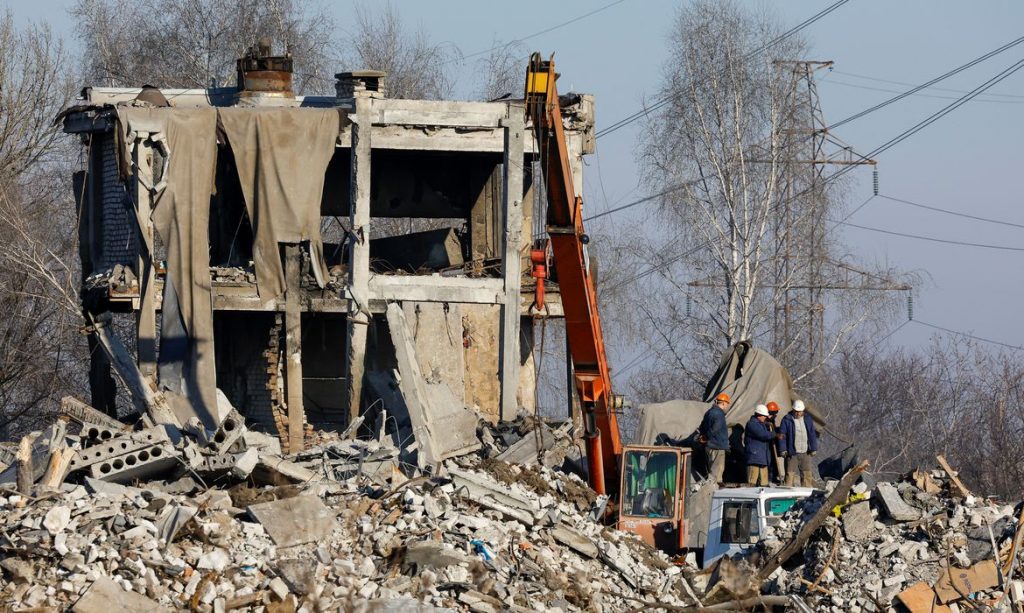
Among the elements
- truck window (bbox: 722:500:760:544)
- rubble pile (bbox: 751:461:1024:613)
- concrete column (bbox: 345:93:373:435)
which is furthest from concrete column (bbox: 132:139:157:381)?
rubble pile (bbox: 751:461:1024:613)

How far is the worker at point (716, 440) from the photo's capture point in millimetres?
18234

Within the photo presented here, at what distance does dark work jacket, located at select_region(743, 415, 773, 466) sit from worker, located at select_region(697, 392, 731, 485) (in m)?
0.30

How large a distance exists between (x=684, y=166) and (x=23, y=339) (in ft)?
54.0

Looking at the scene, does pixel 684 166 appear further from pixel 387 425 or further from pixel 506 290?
pixel 387 425

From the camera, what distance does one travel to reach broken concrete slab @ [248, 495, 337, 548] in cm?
1288

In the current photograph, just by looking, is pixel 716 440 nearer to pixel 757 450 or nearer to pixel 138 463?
pixel 757 450

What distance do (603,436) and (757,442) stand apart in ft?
6.85

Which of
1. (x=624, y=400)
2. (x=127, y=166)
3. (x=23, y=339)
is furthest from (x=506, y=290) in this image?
(x=23, y=339)

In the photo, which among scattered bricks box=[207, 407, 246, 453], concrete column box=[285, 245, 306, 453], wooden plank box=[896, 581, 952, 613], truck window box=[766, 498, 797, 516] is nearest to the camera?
wooden plank box=[896, 581, 952, 613]

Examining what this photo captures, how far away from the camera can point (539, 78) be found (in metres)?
15.2

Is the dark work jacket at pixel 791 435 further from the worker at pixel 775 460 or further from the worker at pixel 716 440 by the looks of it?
the worker at pixel 716 440

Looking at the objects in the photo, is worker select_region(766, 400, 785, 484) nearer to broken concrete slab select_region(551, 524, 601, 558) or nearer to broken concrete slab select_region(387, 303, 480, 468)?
broken concrete slab select_region(387, 303, 480, 468)

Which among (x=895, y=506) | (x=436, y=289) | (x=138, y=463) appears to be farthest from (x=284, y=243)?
(x=895, y=506)

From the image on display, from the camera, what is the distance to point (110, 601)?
36.3 feet
